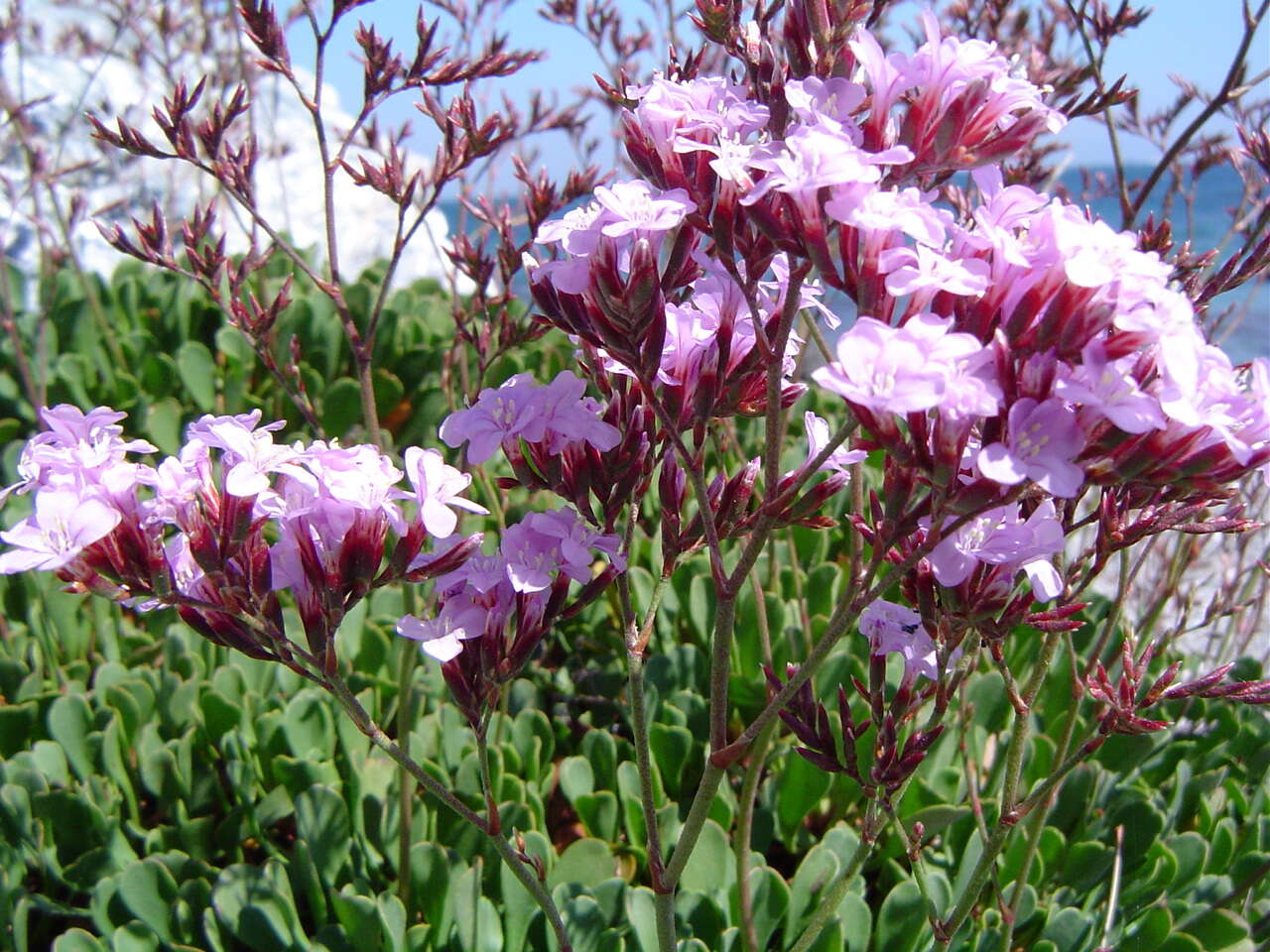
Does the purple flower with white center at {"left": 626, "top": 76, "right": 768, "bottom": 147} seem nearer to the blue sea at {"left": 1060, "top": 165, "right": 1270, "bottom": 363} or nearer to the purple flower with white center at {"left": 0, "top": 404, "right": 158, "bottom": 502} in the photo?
the blue sea at {"left": 1060, "top": 165, "right": 1270, "bottom": 363}

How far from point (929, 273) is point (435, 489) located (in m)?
0.60

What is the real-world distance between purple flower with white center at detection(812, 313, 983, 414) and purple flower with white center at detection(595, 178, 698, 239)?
230mm

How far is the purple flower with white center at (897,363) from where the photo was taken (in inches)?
36.5

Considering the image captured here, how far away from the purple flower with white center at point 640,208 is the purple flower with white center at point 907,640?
639 millimetres

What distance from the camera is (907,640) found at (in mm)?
1424

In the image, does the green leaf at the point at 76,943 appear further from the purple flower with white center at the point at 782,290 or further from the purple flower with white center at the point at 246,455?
the purple flower with white center at the point at 782,290

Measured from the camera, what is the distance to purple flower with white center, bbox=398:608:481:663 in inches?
46.4

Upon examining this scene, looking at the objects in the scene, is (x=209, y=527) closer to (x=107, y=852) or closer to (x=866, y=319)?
(x=866, y=319)

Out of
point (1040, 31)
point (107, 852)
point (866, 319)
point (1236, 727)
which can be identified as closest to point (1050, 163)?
point (1040, 31)

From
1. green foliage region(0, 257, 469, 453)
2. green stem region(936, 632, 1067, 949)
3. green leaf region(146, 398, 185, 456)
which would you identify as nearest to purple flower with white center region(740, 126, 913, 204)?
green stem region(936, 632, 1067, 949)

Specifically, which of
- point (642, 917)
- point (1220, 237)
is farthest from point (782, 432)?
point (1220, 237)

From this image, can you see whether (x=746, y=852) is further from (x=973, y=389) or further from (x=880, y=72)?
(x=880, y=72)

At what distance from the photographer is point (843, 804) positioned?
2.32 meters

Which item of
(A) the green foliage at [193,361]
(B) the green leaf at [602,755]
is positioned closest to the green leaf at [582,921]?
(B) the green leaf at [602,755]
